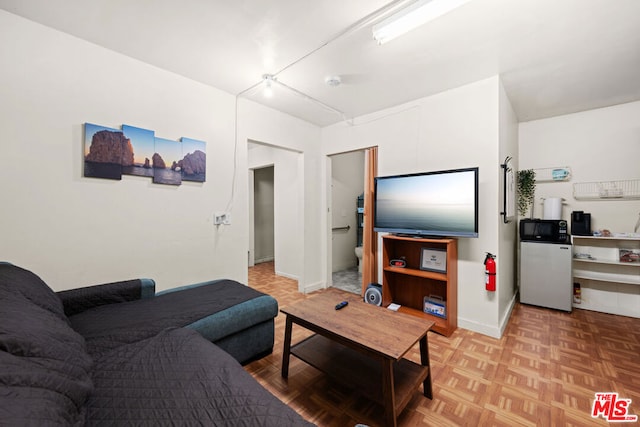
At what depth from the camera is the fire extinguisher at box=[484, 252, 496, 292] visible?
2529mm

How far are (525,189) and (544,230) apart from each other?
67 cm

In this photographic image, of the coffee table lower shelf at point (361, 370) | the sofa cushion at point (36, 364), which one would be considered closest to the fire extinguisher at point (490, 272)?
the coffee table lower shelf at point (361, 370)

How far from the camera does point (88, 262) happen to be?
6.91 feet

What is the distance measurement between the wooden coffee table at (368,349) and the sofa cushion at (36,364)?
1.16 m

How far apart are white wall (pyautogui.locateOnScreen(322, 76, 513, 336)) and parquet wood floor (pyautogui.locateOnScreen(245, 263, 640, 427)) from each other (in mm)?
316

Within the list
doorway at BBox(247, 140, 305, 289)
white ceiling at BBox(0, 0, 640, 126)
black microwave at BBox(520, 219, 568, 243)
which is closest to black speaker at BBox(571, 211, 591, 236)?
black microwave at BBox(520, 219, 568, 243)

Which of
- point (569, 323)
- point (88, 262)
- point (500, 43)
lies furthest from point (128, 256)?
point (569, 323)

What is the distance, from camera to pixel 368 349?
146cm

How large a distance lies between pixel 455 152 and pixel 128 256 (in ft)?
11.2

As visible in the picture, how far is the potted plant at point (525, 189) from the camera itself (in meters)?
3.62

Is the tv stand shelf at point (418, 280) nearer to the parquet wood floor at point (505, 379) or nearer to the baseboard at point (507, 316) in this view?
the parquet wood floor at point (505, 379)

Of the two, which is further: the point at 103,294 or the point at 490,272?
the point at 490,272

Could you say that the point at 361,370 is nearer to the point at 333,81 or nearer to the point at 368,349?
the point at 368,349

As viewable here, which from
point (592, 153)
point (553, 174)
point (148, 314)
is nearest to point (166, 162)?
point (148, 314)
